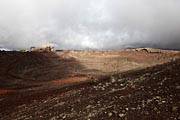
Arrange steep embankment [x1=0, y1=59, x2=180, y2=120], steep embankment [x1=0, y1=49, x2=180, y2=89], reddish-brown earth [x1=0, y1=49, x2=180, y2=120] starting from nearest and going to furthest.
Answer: steep embankment [x1=0, y1=59, x2=180, y2=120] → reddish-brown earth [x1=0, y1=49, x2=180, y2=120] → steep embankment [x1=0, y1=49, x2=180, y2=89]

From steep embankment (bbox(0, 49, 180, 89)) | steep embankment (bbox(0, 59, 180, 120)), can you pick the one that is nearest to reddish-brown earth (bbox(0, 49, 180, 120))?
steep embankment (bbox(0, 59, 180, 120))

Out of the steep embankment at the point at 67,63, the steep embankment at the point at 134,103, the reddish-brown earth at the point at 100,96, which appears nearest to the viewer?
the steep embankment at the point at 134,103

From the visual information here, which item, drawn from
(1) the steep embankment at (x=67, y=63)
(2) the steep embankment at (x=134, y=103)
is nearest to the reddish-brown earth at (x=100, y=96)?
(2) the steep embankment at (x=134, y=103)

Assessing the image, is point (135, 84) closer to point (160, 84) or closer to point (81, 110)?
point (160, 84)

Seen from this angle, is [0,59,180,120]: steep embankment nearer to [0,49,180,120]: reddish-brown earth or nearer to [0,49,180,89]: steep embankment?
[0,49,180,120]: reddish-brown earth

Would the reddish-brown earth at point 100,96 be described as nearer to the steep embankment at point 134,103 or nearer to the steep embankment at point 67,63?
the steep embankment at point 134,103

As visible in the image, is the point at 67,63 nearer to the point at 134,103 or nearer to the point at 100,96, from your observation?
the point at 100,96

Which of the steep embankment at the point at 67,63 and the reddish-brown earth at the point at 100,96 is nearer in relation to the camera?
the reddish-brown earth at the point at 100,96

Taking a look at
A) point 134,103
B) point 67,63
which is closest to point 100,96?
point 134,103

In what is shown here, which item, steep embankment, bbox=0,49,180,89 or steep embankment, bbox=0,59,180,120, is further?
steep embankment, bbox=0,49,180,89

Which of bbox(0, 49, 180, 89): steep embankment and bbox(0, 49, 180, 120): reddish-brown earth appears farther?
bbox(0, 49, 180, 89): steep embankment

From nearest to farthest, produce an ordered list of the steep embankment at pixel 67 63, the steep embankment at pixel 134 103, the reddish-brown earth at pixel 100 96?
the steep embankment at pixel 134 103 → the reddish-brown earth at pixel 100 96 → the steep embankment at pixel 67 63

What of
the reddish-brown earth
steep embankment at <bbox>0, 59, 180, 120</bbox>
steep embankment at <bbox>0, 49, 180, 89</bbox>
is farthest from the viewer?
steep embankment at <bbox>0, 49, 180, 89</bbox>

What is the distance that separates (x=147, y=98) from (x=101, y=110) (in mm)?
1624
